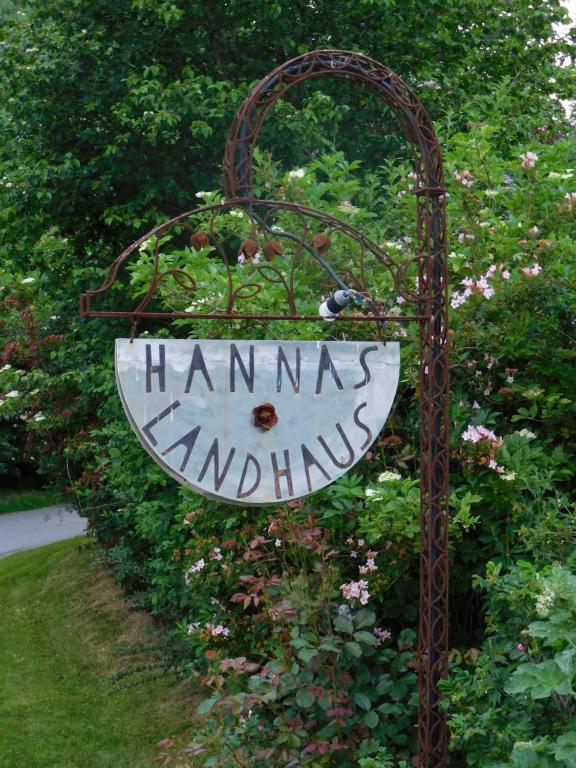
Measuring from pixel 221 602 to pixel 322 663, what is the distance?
3.69ft

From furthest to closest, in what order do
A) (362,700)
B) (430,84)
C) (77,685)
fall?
1. (430,84)
2. (77,685)
3. (362,700)

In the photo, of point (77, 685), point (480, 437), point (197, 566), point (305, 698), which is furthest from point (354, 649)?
point (77, 685)

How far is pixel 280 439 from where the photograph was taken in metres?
2.79

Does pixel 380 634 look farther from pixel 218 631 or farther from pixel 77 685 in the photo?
pixel 77 685

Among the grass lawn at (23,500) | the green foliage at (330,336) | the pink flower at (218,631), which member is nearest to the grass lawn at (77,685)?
the green foliage at (330,336)

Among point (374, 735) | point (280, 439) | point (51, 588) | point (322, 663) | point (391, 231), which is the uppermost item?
point (391, 231)

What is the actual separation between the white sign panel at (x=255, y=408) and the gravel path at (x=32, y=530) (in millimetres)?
12245

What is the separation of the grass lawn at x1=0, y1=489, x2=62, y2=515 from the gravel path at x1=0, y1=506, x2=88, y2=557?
633mm

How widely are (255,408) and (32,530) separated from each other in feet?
52.1

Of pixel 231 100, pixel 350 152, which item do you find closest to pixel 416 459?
pixel 231 100

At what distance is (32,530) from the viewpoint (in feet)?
58.3

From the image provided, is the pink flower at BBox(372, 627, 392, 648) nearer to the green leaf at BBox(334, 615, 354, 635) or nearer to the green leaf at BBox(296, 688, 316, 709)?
the green leaf at BBox(334, 615, 354, 635)

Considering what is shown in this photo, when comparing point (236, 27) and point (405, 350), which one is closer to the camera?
point (405, 350)

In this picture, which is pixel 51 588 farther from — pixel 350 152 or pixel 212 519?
pixel 212 519
